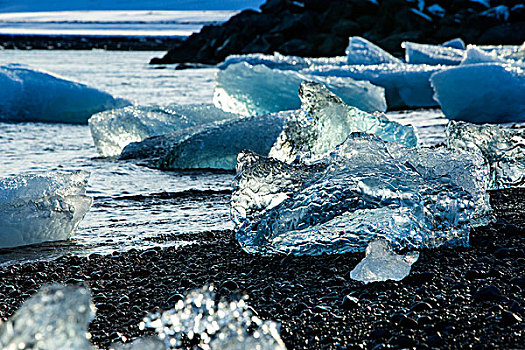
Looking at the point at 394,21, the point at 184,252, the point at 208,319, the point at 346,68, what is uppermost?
the point at 208,319

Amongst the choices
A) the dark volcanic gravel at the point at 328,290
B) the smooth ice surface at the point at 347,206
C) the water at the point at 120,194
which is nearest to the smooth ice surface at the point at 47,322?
the dark volcanic gravel at the point at 328,290

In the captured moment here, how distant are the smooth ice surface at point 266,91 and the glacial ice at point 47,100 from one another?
1.48 meters

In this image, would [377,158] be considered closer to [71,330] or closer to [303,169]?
[303,169]

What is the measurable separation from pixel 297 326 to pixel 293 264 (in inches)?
20.5

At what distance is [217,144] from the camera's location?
439 cm

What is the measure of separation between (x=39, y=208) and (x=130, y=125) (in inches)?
96.3

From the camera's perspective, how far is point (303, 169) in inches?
98.0

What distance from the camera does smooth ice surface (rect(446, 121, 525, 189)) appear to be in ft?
11.0

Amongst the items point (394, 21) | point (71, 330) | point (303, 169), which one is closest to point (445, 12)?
point (394, 21)

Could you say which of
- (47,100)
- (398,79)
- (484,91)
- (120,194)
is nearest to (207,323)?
(120,194)

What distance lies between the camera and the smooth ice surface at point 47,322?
2.63 ft

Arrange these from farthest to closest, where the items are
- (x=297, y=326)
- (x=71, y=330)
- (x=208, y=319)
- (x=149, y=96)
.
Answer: (x=149, y=96) < (x=297, y=326) < (x=208, y=319) < (x=71, y=330)

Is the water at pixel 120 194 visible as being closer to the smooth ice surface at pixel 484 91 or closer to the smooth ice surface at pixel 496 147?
the smooth ice surface at pixel 484 91

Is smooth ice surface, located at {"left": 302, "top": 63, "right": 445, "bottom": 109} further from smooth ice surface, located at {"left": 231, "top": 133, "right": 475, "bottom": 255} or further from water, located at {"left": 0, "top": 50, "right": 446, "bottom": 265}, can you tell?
smooth ice surface, located at {"left": 231, "top": 133, "right": 475, "bottom": 255}
